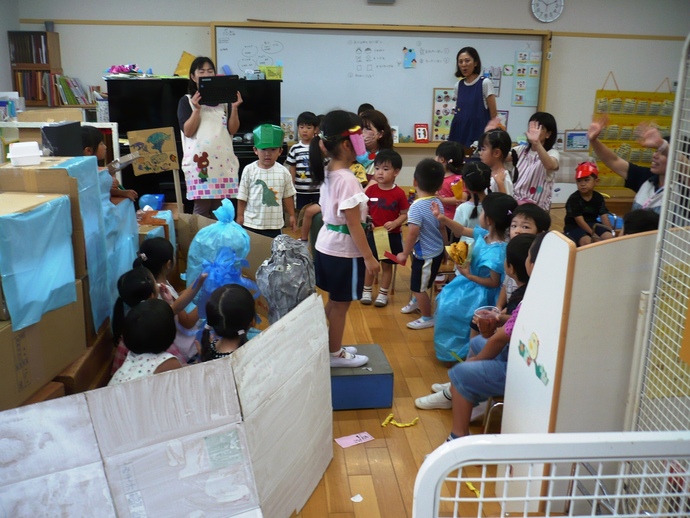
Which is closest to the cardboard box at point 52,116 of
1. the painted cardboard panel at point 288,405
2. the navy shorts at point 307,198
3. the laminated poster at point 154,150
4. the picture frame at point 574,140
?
the laminated poster at point 154,150

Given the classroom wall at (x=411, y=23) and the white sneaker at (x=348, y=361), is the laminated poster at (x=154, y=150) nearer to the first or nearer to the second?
the white sneaker at (x=348, y=361)

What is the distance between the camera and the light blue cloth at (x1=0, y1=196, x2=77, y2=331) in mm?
1818

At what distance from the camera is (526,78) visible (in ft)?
23.4

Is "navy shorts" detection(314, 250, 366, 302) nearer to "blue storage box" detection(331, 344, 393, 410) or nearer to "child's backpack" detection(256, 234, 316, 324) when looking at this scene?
"child's backpack" detection(256, 234, 316, 324)

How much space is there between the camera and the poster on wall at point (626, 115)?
24.4 feet

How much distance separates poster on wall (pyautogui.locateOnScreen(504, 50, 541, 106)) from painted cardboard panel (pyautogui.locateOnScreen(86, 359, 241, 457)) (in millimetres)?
6251

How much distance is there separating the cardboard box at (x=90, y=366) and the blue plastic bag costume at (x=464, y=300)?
1.50m

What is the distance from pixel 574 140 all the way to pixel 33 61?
586 cm

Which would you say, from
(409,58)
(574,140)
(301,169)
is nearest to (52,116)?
(301,169)

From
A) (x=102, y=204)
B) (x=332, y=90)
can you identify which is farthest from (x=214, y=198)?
(x=332, y=90)

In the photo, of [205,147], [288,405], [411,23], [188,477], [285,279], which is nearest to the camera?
[188,477]

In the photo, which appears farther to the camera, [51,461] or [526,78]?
[526,78]

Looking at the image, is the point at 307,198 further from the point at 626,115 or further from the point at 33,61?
the point at 626,115

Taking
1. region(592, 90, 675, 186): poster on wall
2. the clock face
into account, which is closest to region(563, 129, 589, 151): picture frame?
region(592, 90, 675, 186): poster on wall
